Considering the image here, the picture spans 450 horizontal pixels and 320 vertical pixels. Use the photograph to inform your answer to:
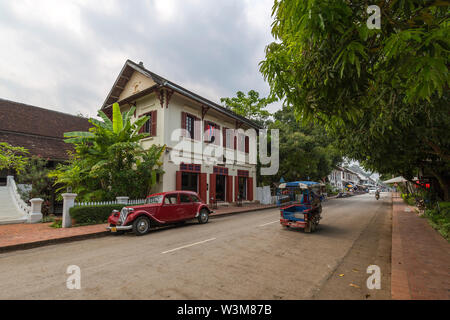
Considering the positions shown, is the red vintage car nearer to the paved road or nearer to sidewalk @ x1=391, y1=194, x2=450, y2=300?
the paved road

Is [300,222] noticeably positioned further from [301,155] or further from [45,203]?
[301,155]

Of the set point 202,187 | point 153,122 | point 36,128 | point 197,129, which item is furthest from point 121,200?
point 36,128

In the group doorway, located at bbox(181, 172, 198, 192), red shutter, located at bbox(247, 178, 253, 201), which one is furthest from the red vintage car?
red shutter, located at bbox(247, 178, 253, 201)

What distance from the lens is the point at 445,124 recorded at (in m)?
7.77

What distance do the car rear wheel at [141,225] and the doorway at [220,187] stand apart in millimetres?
10680

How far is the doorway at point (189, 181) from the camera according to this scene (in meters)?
16.4

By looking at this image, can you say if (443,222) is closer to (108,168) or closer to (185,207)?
(185,207)

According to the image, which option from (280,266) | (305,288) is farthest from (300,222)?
(305,288)

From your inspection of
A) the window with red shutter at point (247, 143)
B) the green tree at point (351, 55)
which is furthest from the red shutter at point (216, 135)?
the green tree at point (351, 55)

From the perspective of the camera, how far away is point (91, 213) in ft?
36.0

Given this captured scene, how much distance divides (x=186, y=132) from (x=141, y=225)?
8552mm

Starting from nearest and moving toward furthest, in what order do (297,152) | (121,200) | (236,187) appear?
(121,200)
(236,187)
(297,152)

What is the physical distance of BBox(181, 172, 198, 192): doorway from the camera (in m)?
16.4
